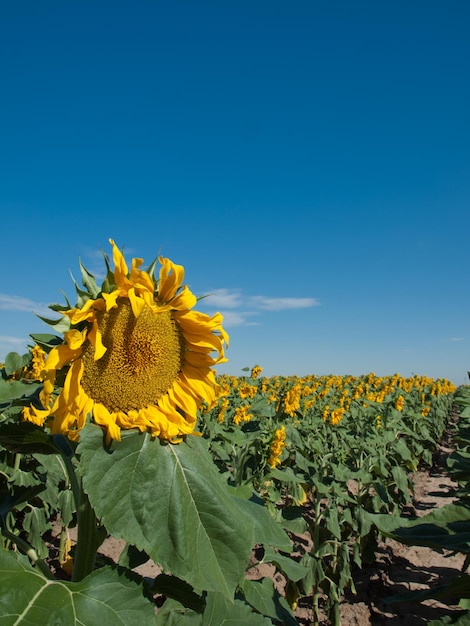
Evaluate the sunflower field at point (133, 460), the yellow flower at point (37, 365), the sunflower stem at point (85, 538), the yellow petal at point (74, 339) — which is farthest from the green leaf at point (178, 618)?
the yellow flower at point (37, 365)

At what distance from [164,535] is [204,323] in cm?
59

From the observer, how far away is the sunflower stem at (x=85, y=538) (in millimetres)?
1399

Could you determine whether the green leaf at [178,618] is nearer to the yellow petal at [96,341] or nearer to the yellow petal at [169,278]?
the yellow petal at [96,341]

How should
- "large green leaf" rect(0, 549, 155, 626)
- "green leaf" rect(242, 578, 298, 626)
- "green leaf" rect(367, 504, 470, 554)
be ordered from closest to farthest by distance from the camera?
"large green leaf" rect(0, 549, 155, 626) < "green leaf" rect(242, 578, 298, 626) < "green leaf" rect(367, 504, 470, 554)

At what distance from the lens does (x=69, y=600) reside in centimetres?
114

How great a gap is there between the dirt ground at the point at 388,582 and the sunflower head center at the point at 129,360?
3514mm

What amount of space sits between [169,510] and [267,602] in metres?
1.01

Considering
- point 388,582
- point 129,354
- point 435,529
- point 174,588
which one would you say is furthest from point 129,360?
point 388,582

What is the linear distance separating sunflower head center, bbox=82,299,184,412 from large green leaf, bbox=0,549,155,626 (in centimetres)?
43

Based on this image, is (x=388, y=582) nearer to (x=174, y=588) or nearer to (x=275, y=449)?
(x=275, y=449)

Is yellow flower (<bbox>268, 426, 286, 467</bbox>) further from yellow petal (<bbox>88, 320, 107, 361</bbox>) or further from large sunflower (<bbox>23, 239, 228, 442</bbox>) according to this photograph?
yellow petal (<bbox>88, 320, 107, 361</bbox>)

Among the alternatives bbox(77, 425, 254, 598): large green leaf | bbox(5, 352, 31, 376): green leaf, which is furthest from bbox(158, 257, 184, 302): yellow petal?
bbox(5, 352, 31, 376): green leaf

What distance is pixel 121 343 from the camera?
1.41m

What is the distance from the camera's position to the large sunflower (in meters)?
1.36
